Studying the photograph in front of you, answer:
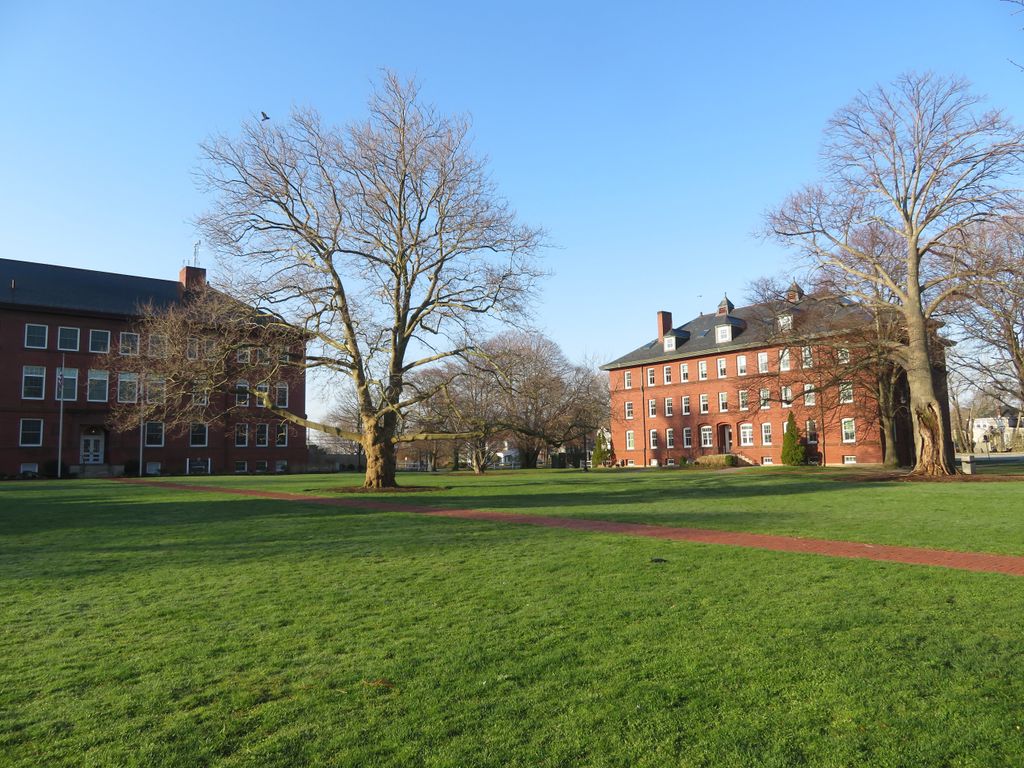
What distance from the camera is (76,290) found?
164ft

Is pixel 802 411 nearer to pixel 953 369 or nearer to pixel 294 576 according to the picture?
pixel 953 369

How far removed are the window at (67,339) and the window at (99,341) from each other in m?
0.87

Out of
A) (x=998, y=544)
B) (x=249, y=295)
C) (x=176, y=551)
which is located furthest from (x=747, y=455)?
(x=176, y=551)

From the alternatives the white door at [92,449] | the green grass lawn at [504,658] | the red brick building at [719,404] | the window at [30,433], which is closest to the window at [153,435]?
the white door at [92,449]

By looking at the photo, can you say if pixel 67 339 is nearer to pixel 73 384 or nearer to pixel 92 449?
pixel 73 384

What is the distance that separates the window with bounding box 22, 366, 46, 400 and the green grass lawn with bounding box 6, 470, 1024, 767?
42.9 m

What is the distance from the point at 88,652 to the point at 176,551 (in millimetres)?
5710

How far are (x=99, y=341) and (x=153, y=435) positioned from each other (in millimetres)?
7508

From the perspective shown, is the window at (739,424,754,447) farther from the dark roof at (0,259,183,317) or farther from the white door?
the white door

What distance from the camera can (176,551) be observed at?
10875 millimetres

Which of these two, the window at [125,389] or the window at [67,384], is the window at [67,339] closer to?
the window at [67,384]

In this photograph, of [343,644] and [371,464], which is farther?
[371,464]

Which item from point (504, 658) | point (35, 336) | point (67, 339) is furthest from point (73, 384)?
point (504, 658)

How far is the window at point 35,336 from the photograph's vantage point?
46.7 metres
